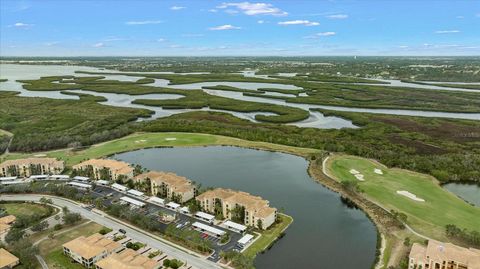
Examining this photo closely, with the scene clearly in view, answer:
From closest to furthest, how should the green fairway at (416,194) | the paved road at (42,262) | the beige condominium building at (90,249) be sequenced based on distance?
→ the paved road at (42,262), the beige condominium building at (90,249), the green fairway at (416,194)

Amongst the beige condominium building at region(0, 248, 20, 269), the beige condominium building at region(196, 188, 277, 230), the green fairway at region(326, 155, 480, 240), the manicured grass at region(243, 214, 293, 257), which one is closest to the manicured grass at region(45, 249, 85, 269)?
the beige condominium building at region(0, 248, 20, 269)

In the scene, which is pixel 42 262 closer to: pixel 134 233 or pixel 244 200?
pixel 134 233

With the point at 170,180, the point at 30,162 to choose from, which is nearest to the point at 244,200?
the point at 170,180

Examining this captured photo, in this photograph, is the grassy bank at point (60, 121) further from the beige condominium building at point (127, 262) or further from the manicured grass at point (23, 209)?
the beige condominium building at point (127, 262)

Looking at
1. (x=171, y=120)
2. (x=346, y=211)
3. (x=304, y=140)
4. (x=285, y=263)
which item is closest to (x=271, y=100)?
(x=171, y=120)

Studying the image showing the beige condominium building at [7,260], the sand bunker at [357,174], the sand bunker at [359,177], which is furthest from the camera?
the sand bunker at [357,174]

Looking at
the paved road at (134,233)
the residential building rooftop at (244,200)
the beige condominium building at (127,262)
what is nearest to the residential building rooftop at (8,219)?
the paved road at (134,233)
